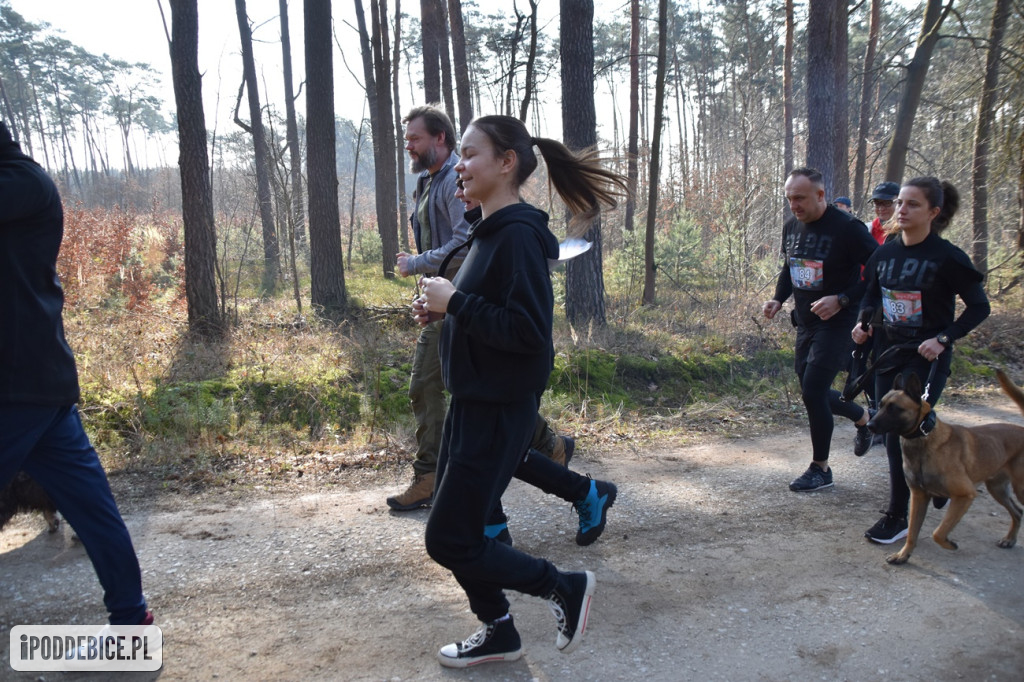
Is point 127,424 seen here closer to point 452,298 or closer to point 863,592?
point 452,298

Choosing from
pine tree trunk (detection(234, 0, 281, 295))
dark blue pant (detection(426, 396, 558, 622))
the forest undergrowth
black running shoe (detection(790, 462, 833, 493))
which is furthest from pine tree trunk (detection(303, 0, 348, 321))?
dark blue pant (detection(426, 396, 558, 622))

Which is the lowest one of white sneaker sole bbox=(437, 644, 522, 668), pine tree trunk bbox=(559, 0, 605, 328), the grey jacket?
white sneaker sole bbox=(437, 644, 522, 668)

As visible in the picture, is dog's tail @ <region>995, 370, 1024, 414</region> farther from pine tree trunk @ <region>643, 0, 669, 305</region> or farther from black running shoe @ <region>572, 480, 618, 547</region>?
pine tree trunk @ <region>643, 0, 669, 305</region>

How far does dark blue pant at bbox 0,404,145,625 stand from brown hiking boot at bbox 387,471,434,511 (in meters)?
1.88

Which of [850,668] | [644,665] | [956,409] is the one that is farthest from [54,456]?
[956,409]

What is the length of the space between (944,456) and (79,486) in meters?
4.40

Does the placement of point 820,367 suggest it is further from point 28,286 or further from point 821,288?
point 28,286

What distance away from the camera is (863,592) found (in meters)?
3.74

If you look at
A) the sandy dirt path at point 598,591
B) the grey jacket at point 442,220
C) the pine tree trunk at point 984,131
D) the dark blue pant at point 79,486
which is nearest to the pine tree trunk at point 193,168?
the sandy dirt path at point 598,591

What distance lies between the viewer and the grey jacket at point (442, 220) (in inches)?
166

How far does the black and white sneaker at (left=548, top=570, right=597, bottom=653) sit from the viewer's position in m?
2.97

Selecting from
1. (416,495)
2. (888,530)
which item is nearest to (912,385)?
(888,530)

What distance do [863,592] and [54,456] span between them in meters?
3.96

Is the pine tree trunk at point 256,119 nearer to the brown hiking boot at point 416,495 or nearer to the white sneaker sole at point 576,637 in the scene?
the brown hiking boot at point 416,495
